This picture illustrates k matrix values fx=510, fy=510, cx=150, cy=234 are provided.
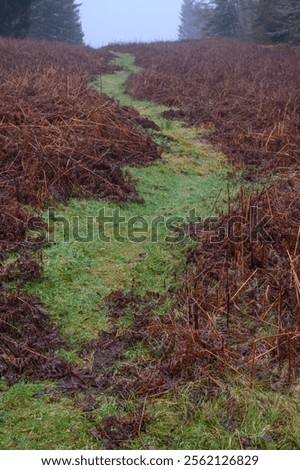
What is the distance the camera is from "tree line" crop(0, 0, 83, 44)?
27531mm

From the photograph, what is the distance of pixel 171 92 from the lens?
14.6 m

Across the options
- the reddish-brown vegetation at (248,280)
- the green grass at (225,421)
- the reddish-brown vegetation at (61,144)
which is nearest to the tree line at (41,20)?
the reddish-brown vegetation at (61,144)

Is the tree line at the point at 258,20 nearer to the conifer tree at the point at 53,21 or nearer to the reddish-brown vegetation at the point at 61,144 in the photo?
the conifer tree at the point at 53,21

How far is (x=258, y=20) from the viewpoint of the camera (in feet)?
98.4

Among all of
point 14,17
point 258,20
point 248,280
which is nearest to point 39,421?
point 248,280

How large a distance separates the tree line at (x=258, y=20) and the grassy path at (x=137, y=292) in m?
20.3

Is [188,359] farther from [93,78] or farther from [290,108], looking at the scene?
[93,78]

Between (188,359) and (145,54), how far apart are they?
78.6 ft

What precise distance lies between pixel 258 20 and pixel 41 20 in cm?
1629

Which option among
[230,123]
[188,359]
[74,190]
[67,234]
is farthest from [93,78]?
[188,359]

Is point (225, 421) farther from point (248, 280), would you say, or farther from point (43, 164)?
point (43, 164)

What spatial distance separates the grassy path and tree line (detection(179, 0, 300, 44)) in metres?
20.3

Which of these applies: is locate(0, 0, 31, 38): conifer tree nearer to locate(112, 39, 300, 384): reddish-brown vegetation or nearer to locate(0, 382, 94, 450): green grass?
locate(112, 39, 300, 384): reddish-brown vegetation

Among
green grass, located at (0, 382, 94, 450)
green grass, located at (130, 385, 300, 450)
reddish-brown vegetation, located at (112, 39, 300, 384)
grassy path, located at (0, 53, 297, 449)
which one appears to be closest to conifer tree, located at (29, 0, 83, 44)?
reddish-brown vegetation, located at (112, 39, 300, 384)
